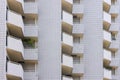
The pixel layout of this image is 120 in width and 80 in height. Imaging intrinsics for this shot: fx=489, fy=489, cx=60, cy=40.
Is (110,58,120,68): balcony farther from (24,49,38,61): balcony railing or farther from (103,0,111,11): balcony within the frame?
(24,49,38,61): balcony railing

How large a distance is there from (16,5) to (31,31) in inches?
123

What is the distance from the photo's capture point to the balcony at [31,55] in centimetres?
4578

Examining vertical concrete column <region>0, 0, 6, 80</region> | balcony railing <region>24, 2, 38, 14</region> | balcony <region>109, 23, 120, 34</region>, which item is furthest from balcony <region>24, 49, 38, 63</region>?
balcony <region>109, 23, 120, 34</region>

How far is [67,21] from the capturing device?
49.4m

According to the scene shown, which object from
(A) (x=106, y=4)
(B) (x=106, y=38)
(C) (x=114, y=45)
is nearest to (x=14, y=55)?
(B) (x=106, y=38)

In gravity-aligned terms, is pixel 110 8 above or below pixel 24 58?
above

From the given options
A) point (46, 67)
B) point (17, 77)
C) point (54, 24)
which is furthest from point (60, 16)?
point (17, 77)

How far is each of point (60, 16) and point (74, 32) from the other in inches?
130

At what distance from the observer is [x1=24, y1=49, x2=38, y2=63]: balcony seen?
1802 inches

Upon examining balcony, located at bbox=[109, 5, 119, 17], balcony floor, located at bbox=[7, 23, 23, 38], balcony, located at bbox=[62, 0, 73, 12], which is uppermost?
balcony, located at bbox=[109, 5, 119, 17]

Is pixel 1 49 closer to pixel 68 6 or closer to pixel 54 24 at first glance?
pixel 54 24

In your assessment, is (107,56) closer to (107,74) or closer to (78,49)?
(107,74)

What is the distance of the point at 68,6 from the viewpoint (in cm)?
5116

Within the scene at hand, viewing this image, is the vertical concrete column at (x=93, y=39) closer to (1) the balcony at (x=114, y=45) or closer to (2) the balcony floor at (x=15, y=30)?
(1) the balcony at (x=114, y=45)
